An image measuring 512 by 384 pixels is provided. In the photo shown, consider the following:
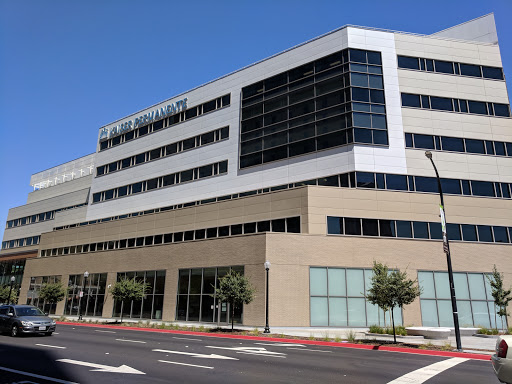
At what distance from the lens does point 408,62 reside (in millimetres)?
36438

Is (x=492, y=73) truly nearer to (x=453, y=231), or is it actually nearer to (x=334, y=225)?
(x=453, y=231)

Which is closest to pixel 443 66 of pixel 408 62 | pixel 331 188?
pixel 408 62

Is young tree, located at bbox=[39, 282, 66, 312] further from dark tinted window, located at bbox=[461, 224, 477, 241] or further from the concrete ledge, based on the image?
dark tinted window, located at bbox=[461, 224, 477, 241]

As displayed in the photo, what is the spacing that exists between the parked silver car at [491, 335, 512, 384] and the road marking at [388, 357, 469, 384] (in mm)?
2721

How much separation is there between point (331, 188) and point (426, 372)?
21.1 metres

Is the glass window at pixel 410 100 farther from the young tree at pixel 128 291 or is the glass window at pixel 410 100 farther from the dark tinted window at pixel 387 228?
the young tree at pixel 128 291

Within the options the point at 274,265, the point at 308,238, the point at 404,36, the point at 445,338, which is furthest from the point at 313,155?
the point at 445,338

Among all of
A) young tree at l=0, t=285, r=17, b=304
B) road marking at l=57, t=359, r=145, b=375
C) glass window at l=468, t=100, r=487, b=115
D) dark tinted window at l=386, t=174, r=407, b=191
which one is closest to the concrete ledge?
dark tinted window at l=386, t=174, r=407, b=191

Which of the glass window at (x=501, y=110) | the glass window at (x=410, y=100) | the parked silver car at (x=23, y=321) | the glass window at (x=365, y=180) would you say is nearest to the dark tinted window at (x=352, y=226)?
the glass window at (x=365, y=180)

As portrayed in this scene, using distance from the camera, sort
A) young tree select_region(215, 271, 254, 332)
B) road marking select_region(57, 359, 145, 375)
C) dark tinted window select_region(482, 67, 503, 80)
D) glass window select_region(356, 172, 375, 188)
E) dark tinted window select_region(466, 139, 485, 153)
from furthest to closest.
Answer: dark tinted window select_region(482, 67, 503, 80) < dark tinted window select_region(466, 139, 485, 153) < glass window select_region(356, 172, 375, 188) < young tree select_region(215, 271, 254, 332) < road marking select_region(57, 359, 145, 375)

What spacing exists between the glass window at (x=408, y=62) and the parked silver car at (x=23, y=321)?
111 feet

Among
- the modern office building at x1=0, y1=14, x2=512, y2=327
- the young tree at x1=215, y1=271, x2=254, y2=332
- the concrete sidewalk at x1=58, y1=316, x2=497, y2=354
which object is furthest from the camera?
the modern office building at x1=0, y1=14, x2=512, y2=327

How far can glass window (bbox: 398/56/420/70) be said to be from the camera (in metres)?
36.2

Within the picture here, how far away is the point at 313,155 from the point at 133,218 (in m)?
22.1
